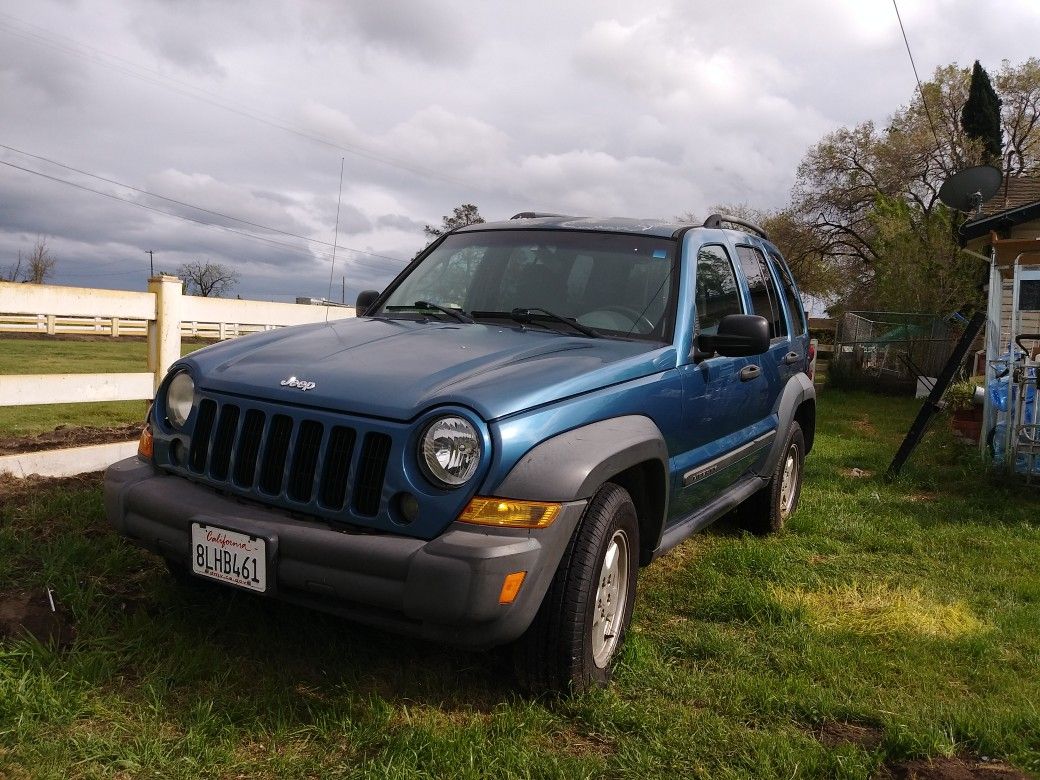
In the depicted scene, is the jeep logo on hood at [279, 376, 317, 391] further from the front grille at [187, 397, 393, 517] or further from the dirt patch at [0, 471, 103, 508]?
the dirt patch at [0, 471, 103, 508]

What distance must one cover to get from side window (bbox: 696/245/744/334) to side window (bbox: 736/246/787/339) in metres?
0.30

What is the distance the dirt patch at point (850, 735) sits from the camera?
2961mm

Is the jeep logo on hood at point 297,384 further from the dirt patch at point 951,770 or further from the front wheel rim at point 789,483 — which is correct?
the front wheel rim at point 789,483

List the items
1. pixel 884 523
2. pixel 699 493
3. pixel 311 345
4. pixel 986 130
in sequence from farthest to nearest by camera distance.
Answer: pixel 986 130 < pixel 884 523 < pixel 699 493 < pixel 311 345

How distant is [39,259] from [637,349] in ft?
144

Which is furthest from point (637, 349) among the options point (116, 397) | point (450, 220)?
point (450, 220)

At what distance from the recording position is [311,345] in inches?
141

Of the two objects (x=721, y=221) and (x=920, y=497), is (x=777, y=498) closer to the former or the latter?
(x=721, y=221)

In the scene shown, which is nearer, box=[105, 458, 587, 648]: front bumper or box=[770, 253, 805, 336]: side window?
box=[105, 458, 587, 648]: front bumper

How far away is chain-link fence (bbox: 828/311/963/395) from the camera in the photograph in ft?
56.4

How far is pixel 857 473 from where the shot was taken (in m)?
8.23

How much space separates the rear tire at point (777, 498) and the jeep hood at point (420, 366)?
2091 millimetres

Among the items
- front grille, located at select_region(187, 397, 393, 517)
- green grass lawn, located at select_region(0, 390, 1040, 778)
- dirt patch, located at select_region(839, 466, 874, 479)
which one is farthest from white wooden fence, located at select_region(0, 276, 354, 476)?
dirt patch, located at select_region(839, 466, 874, 479)

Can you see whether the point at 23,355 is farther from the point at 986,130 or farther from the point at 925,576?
the point at 986,130
